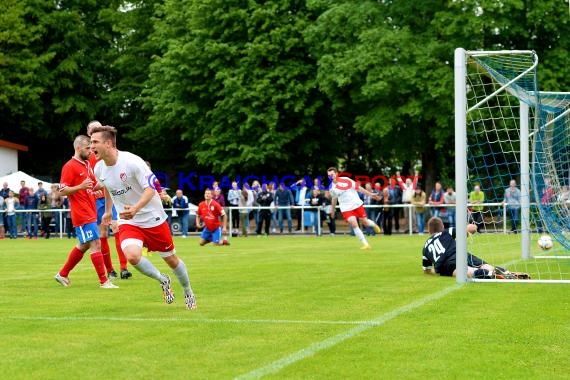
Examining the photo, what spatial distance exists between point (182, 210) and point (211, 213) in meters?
9.09

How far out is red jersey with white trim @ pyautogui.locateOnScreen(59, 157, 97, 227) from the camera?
45.5 ft

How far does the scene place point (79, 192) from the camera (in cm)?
1401

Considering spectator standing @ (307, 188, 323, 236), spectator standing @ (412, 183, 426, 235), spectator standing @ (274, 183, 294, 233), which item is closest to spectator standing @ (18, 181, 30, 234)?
spectator standing @ (274, 183, 294, 233)

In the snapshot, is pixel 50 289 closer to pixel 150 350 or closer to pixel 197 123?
pixel 150 350

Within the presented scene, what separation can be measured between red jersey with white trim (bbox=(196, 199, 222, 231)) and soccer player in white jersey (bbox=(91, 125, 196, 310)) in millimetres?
14957

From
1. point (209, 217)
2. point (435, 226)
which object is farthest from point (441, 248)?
point (209, 217)

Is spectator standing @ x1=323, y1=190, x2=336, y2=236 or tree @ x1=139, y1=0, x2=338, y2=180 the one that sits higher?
tree @ x1=139, y1=0, x2=338, y2=180

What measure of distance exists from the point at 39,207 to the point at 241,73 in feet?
40.1

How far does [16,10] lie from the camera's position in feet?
161

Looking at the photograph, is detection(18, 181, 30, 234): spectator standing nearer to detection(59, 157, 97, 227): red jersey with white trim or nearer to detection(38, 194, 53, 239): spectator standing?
detection(38, 194, 53, 239): spectator standing

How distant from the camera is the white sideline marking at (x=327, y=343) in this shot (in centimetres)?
699

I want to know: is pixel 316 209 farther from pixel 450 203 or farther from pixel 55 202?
pixel 55 202

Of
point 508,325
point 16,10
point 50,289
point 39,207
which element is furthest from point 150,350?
point 16,10

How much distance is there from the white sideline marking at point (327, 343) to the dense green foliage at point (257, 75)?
27783 millimetres
